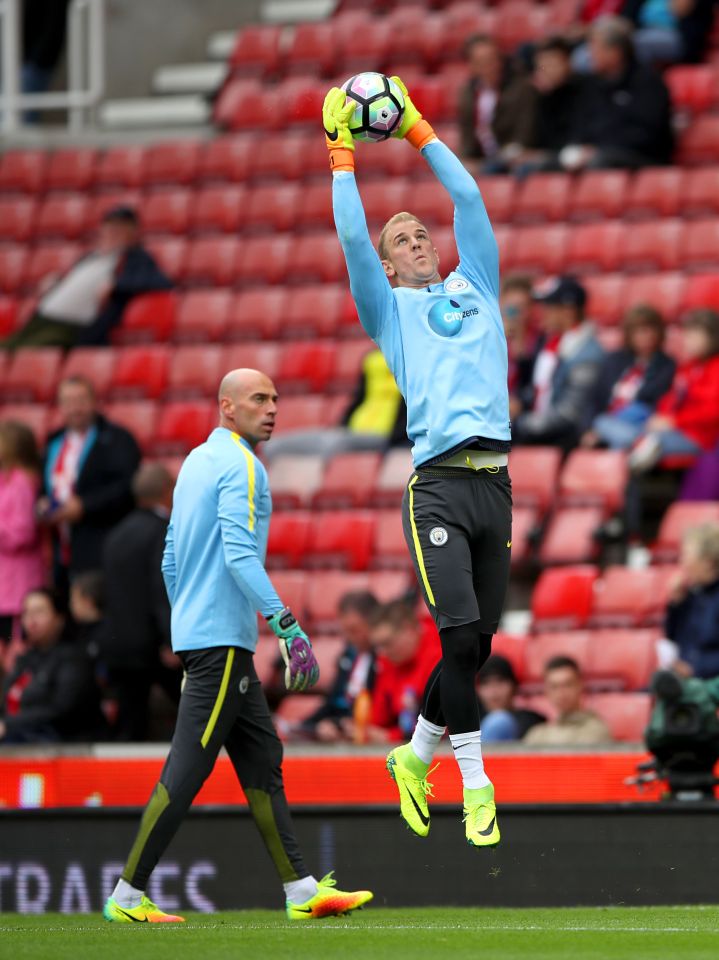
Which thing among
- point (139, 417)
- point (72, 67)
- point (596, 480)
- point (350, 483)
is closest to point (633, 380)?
point (596, 480)

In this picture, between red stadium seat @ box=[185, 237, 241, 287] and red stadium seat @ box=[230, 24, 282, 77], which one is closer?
red stadium seat @ box=[185, 237, 241, 287]

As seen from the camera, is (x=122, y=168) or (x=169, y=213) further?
(x=122, y=168)

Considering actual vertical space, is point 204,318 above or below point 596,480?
above

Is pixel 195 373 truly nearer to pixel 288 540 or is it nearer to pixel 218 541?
pixel 288 540

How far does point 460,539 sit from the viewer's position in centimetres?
601

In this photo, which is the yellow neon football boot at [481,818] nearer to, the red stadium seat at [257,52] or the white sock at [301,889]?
the white sock at [301,889]

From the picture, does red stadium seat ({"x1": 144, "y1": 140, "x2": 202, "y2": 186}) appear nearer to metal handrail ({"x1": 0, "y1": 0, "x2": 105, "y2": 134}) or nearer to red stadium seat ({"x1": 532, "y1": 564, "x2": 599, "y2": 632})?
metal handrail ({"x1": 0, "y1": 0, "x2": 105, "y2": 134})

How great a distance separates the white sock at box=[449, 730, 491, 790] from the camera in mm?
6020

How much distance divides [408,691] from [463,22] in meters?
7.04

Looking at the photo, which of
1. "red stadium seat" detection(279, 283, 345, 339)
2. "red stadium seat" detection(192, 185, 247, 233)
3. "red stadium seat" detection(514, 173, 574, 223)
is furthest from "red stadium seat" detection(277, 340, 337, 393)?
"red stadium seat" detection(192, 185, 247, 233)

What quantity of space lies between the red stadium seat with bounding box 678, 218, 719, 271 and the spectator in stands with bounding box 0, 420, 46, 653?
4.23m

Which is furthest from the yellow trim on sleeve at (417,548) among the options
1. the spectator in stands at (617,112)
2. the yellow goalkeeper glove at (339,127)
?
the spectator in stands at (617,112)

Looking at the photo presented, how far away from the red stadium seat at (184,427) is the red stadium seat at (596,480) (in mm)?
2914

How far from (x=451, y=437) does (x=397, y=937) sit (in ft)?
5.05
